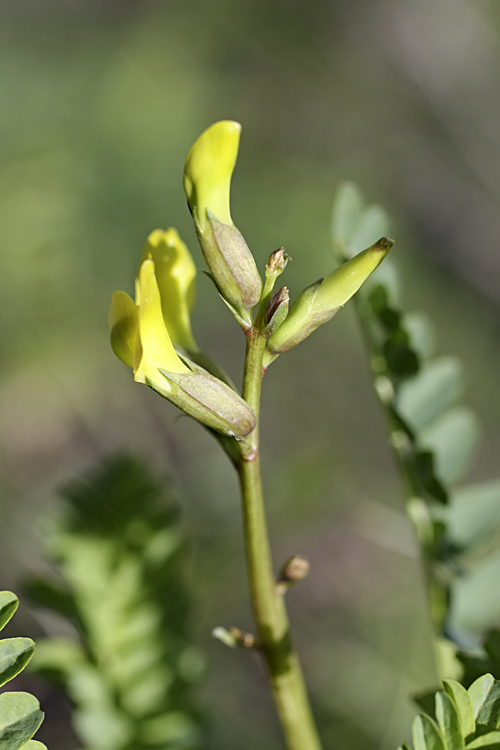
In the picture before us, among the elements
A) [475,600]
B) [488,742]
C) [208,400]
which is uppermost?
[208,400]

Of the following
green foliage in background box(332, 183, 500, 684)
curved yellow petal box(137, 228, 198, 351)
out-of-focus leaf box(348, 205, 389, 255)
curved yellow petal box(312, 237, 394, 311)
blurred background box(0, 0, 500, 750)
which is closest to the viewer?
curved yellow petal box(312, 237, 394, 311)

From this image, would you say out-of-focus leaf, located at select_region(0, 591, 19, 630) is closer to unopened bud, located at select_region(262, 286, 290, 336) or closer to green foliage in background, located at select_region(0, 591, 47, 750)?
green foliage in background, located at select_region(0, 591, 47, 750)

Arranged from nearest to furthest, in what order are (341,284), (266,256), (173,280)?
1. (341,284)
2. (173,280)
3. (266,256)

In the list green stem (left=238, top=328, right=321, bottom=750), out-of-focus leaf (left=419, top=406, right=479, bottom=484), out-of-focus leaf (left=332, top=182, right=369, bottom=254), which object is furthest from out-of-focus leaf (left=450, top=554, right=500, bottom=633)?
out-of-focus leaf (left=332, top=182, right=369, bottom=254)

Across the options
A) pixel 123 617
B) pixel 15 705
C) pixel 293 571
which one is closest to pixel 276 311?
pixel 293 571

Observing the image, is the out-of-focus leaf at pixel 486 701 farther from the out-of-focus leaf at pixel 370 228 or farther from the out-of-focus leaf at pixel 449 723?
the out-of-focus leaf at pixel 370 228

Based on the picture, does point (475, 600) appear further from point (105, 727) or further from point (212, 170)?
point (212, 170)
